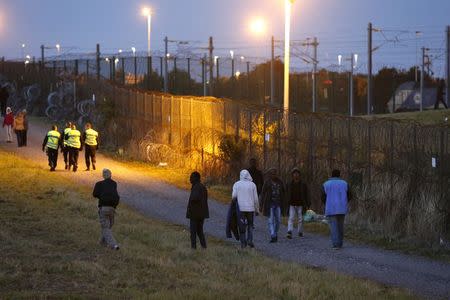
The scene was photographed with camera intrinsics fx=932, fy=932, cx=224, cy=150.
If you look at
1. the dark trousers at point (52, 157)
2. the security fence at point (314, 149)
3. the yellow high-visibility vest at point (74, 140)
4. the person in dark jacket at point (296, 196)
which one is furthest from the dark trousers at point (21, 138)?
the person in dark jacket at point (296, 196)

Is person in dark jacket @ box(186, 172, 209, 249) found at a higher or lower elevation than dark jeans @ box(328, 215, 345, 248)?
higher

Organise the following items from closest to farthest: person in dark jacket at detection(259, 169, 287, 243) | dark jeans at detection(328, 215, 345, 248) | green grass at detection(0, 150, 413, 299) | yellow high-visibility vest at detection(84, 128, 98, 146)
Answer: green grass at detection(0, 150, 413, 299) → dark jeans at detection(328, 215, 345, 248) → person in dark jacket at detection(259, 169, 287, 243) → yellow high-visibility vest at detection(84, 128, 98, 146)

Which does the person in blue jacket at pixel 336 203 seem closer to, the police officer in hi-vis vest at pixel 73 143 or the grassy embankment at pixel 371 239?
the grassy embankment at pixel 371 239

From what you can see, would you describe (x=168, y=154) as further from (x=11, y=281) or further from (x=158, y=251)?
(x=11, y=281)

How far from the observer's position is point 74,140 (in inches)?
1213

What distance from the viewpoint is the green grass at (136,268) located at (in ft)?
38.0

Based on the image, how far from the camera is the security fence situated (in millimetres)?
19453

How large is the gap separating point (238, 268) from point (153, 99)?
77.4 ft

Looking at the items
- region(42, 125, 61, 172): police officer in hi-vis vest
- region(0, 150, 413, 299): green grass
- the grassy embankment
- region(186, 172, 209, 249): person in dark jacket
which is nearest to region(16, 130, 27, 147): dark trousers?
region(42, 125, 61, 172): police officer in hi-vis vest

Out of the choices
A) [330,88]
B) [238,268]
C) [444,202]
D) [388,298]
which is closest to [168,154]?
[444,202]

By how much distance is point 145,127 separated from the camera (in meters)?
38.4

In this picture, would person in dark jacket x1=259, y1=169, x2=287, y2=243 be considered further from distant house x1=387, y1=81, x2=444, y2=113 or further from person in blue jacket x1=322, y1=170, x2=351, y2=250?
distant house x1=387, y1=81, x2=444, y2=113

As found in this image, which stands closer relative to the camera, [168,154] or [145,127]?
[168,154]

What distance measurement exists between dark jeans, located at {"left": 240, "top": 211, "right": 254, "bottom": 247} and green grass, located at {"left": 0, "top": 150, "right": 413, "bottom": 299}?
333 millimetres
